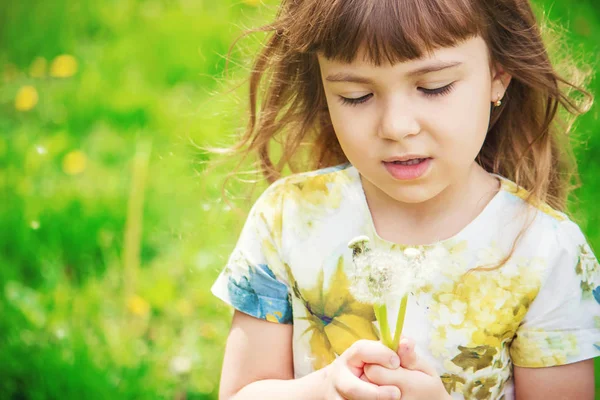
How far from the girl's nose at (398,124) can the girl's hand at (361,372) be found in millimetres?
329

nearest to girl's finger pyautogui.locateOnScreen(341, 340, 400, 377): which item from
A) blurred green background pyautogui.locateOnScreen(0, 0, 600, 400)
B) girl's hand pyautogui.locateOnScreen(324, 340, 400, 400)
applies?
girl's hand pyautogui.locateOnScreen(324, 340, 400, 400)

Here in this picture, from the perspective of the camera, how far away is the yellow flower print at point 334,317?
1533mm

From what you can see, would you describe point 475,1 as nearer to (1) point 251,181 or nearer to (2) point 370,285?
(2) point 370,285

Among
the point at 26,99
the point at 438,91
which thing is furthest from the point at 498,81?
the point at 26,99

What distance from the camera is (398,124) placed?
1336mm

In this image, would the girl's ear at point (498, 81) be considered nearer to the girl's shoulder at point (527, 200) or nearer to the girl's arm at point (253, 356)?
the girl's shoulder at point (527, 200)

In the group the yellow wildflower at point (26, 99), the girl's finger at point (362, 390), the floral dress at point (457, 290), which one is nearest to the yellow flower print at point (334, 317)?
the floral dress at point (457, 290)

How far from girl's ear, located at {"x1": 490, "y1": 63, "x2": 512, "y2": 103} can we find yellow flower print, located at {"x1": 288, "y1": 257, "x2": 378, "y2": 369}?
411mm

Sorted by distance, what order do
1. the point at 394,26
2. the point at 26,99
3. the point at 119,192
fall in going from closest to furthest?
the point at 394,26
the point at 119,192
the point at 26,99

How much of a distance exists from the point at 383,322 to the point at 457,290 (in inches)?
12.0

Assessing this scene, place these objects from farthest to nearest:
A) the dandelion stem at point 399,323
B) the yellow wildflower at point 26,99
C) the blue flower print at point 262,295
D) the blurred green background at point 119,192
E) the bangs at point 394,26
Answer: the yellow wildflower at point 26,99 → the blurred green background at point 119,192 → the blue flower print at point 262,295 → the bangs at point 394,26 → the dandelion stem at point 399,323

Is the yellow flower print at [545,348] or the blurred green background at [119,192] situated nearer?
the yellow flower print at [545,348]

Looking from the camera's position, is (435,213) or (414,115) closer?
(414,115)

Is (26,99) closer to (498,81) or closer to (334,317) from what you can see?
(334,317)
